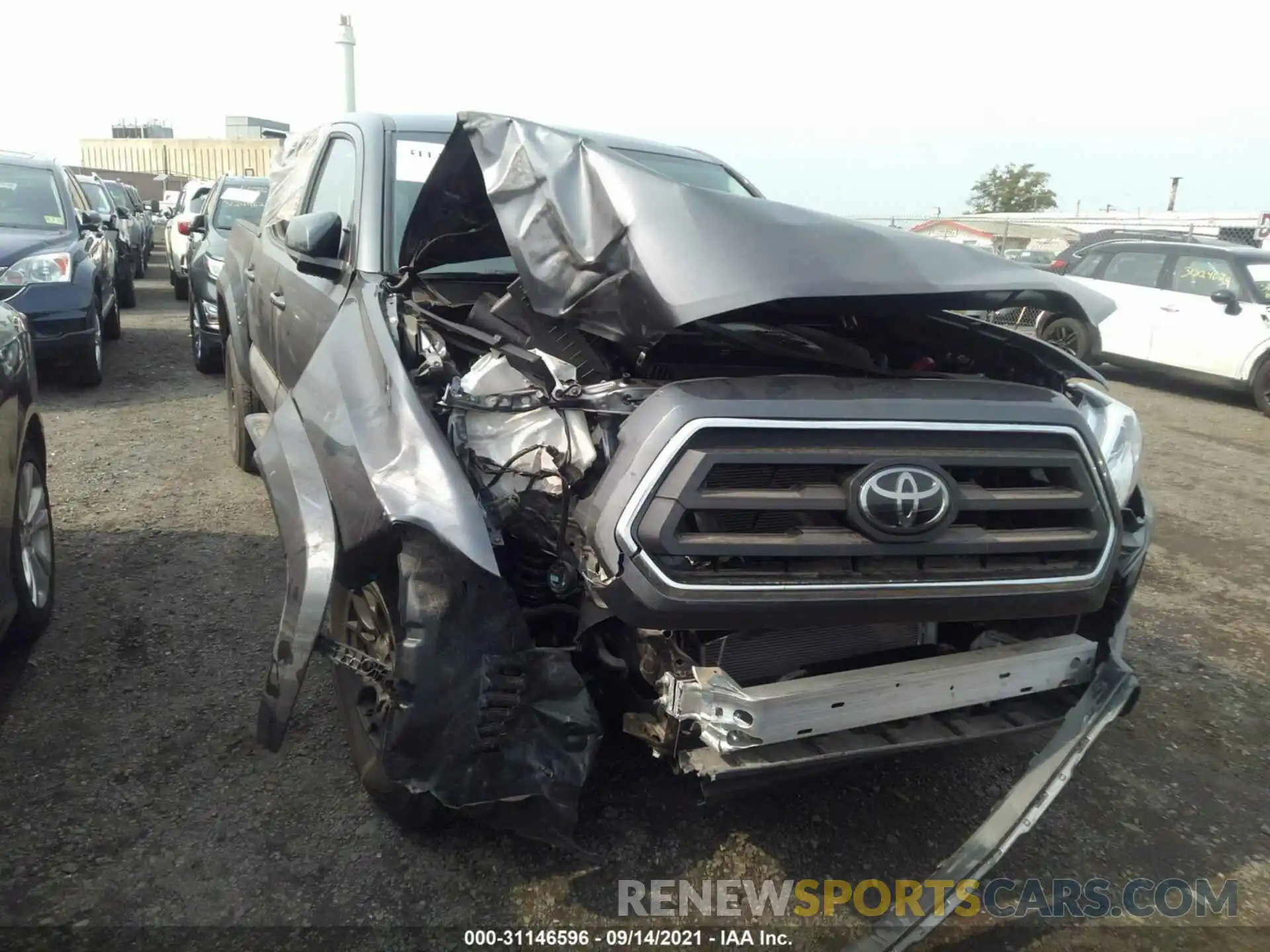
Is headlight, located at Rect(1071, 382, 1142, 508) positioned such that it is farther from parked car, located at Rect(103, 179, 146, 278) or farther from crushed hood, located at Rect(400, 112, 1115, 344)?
parked car, located at Rect(103, 179, 146, 278)

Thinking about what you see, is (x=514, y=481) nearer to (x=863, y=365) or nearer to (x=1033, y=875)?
(x=863, y=365)

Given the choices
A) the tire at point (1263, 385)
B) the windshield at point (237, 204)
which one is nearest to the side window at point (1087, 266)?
the tire at point (1263, 385)

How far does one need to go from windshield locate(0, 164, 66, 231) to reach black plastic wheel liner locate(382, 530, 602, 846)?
7231 millimetres

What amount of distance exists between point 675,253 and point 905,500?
2.57 ft

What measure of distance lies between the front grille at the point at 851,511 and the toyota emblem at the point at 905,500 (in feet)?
0.08

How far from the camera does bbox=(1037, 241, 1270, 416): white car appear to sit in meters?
10.0

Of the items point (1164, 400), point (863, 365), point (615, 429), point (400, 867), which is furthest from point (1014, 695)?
point (1164, 400)

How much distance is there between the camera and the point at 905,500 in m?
2.14

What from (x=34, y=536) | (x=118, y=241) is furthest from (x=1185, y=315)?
(x=118, y=241)

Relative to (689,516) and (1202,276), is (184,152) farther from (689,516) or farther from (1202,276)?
(689,516)

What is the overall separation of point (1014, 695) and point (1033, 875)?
25.8 inches

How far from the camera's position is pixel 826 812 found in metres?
2.86

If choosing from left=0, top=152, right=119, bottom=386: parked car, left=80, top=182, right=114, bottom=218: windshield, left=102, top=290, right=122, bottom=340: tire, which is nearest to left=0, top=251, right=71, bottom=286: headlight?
left=0, top=152, right=119, bottom=386: parked car

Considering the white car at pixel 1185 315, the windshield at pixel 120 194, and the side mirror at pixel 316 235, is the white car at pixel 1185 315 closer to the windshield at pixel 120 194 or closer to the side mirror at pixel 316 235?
the side mirror at pixel 316 235
